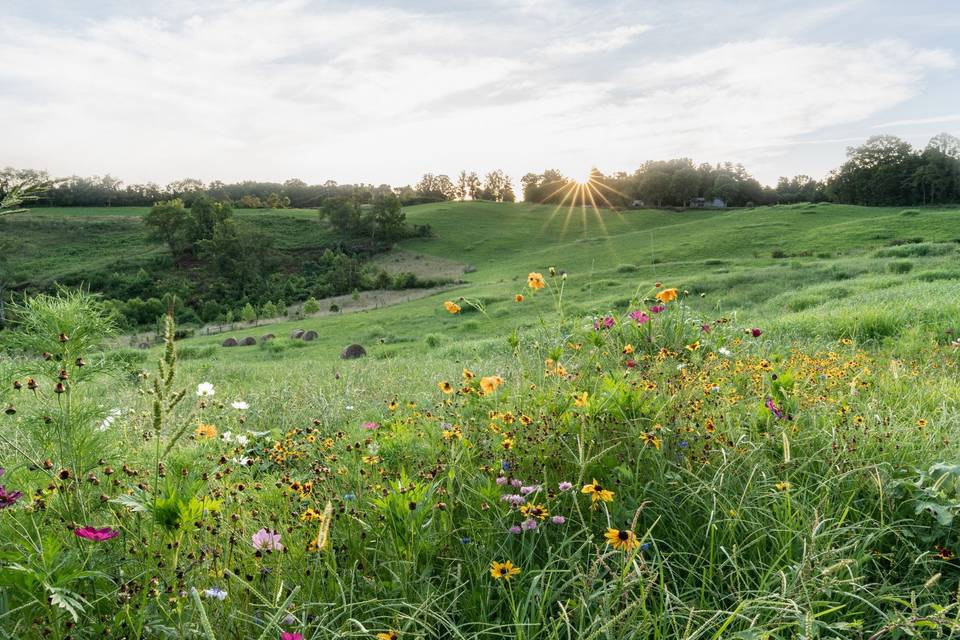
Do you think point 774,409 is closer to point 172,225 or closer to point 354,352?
point 354,352

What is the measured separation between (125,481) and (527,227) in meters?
73.2

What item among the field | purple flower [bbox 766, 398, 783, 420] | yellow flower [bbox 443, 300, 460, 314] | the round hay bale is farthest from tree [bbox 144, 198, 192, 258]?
purple flower [bbox 766, 398, 783, 420]

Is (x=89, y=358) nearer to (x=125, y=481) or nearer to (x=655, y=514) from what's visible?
(x=125, y=481)

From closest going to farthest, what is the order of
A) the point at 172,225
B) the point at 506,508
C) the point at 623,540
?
the point at 623,540
the point at 506,508
the point at 172,225

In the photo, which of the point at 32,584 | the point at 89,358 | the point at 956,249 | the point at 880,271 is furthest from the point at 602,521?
the point at 956,249

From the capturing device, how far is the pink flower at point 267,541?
84.4 inches

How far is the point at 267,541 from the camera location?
7.07ft

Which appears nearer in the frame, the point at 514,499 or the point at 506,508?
the point at 514,499

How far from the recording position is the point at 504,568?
1.94 meters

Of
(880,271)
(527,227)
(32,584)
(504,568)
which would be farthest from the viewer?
(527,227)

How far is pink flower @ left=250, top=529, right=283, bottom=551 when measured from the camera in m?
2.14

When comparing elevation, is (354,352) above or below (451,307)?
below

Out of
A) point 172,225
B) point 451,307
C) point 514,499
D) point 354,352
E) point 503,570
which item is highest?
point 172,225

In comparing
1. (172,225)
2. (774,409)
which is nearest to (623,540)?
(774,409)
